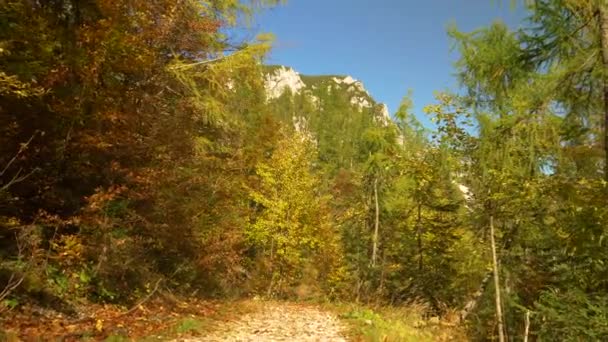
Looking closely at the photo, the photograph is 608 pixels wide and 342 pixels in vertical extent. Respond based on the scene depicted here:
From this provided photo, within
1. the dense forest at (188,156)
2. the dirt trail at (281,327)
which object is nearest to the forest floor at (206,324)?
the dirt trail at (281,327)

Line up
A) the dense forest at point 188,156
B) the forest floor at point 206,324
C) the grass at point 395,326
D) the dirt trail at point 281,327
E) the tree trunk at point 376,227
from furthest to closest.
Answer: the tree trunk at point 376,227 < the grass at point 395,326 < the dirt trail at point 281,327 < the dense forest at point 188,156 < the forest floor at point 206,324

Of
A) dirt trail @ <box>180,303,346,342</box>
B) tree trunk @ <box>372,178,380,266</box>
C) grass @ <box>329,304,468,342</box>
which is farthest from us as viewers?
tree trunk @ <box>372,178,380,266</box>

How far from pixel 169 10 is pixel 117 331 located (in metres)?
6.31

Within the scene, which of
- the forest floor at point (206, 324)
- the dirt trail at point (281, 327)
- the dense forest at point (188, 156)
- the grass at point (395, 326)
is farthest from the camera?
the grass at point (395, 326)

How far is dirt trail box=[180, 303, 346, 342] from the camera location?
22.4ft

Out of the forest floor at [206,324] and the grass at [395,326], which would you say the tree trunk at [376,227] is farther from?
the forest floor at [206,324]

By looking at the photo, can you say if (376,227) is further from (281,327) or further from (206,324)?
(206,324)

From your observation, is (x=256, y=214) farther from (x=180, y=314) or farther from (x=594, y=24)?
(x=594, y=24)

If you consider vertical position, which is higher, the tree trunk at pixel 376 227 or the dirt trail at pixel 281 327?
the tree trunk at pixel 376 227

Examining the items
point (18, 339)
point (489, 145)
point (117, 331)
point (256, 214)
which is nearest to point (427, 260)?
point (256, 214)

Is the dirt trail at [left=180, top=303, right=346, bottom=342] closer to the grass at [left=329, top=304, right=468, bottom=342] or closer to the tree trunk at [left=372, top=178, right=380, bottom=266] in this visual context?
the grass at [left=329, top=304, right=468, bottom=342]

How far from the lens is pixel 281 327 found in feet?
25.6

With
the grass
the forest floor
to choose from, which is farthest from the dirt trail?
the grass

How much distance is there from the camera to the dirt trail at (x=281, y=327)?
682 cm
